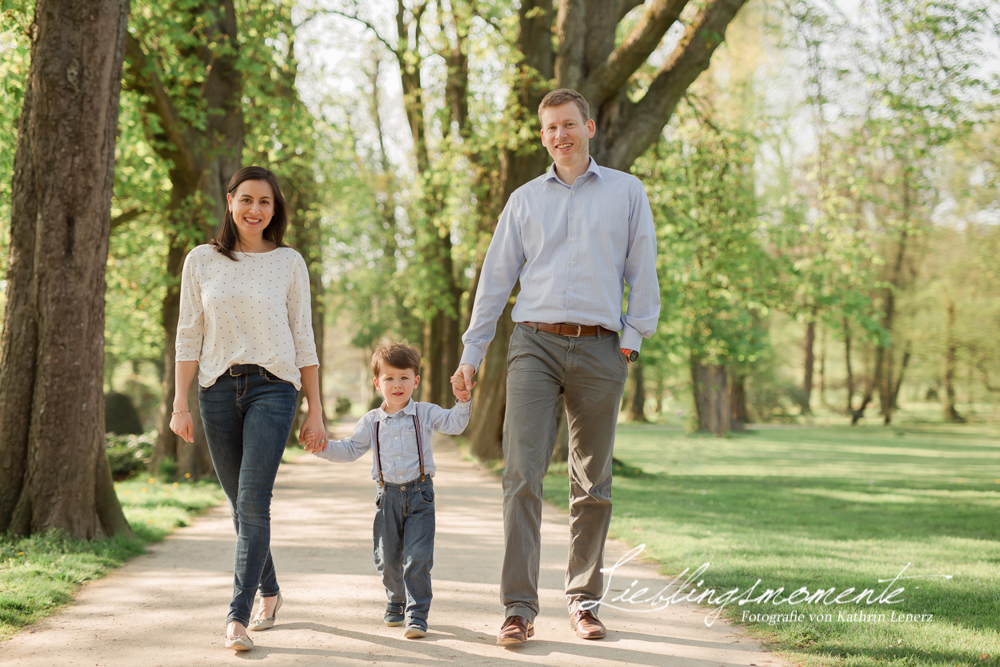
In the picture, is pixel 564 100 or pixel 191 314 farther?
pixel 564 100

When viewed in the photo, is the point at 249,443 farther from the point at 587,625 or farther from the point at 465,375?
the point at 587,625

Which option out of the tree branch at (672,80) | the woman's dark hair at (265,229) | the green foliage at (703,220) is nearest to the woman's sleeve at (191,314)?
the woman's dark hair at (265,229)

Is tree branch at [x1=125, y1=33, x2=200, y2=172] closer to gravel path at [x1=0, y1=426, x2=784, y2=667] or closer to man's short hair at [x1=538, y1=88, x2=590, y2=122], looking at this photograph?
gravel path at [x1=0, y1=426, x2=784, y2=667]

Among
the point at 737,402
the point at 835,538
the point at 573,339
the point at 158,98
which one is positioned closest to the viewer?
the point at 573,339

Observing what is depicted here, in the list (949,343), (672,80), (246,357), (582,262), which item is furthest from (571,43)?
(949,343)

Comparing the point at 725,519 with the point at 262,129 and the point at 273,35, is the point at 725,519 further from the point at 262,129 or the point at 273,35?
the point at 273,35

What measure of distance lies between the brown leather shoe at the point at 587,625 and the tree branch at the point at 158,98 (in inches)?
329

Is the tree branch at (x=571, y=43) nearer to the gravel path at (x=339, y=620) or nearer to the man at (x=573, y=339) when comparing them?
the gravel path at (x=339, y=620)

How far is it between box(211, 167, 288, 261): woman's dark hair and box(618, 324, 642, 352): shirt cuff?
1.78 meters

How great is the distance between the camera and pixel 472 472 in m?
13.6

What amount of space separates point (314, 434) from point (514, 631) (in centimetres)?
136

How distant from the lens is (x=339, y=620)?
4.41m

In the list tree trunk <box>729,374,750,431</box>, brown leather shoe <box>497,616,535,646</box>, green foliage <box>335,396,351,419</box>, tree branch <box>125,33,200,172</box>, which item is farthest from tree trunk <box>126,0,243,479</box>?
green foliage <box>335,396,351,419</box>

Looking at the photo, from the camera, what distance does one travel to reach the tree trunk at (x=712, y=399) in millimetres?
25969
